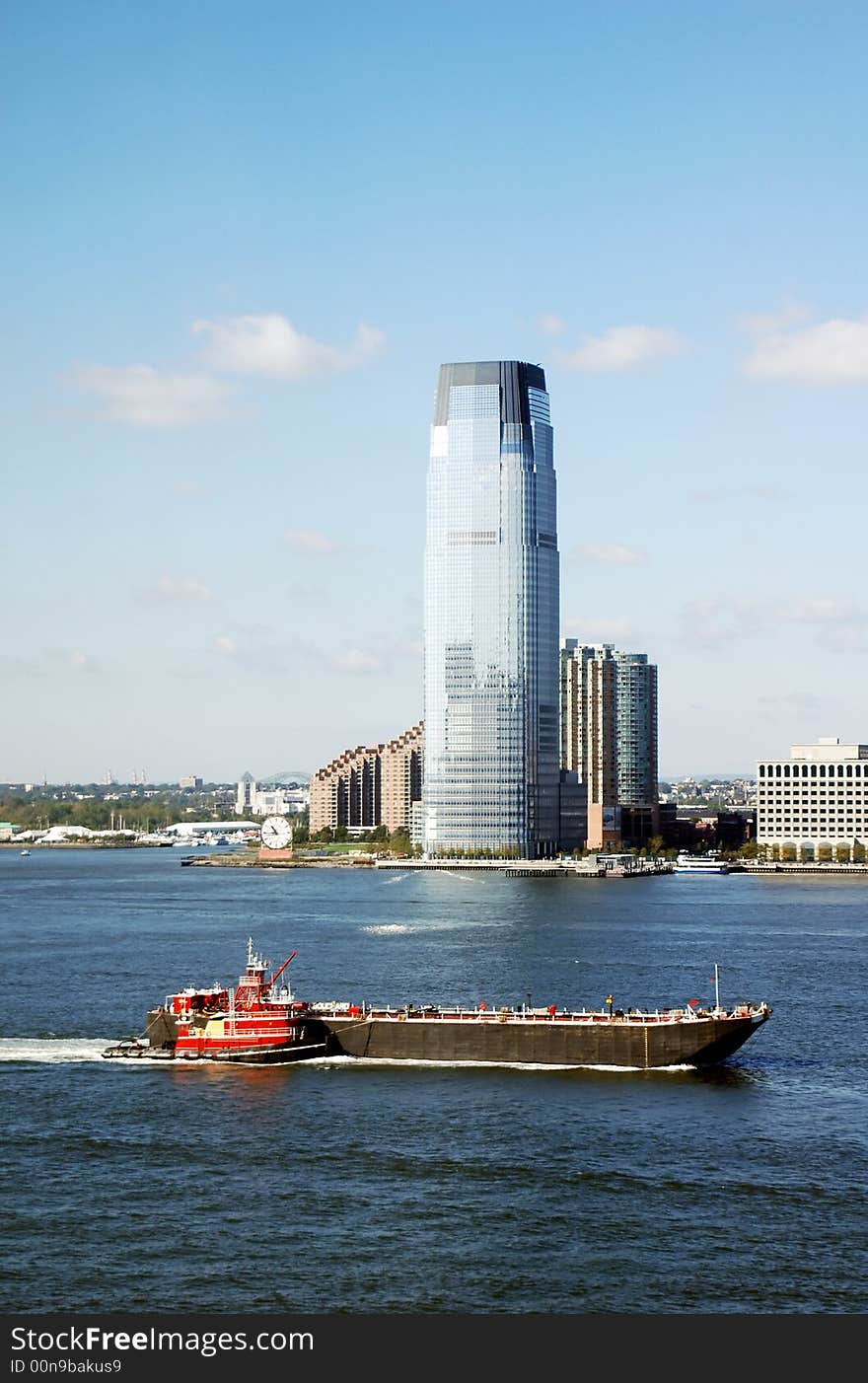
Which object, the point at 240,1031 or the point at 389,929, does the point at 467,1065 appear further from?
the point at 389,929

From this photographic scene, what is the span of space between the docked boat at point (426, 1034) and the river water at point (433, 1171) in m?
1.09

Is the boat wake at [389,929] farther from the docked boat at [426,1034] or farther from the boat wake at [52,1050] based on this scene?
the docked boat at [426,1034]

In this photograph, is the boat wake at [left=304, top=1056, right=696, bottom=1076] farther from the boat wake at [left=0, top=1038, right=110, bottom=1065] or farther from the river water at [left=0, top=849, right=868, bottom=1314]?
the boat wake at [left=0, top=1038, right=110, bottom=1065]

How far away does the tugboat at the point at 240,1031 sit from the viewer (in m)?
63.9

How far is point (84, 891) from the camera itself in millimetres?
177875

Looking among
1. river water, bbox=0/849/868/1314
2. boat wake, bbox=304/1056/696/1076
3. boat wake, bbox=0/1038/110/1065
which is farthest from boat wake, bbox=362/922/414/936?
boat wake, bbox=304/1056/696/1076

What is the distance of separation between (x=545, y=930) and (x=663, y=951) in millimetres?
22323

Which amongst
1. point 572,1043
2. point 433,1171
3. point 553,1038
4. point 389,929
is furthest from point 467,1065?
point 389,929

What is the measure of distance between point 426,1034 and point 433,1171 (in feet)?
53.8

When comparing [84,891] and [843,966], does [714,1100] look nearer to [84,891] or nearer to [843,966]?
[843,966]

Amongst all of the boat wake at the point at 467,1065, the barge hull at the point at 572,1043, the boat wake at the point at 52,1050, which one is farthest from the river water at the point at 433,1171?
the barge hull at the point at 572,1043

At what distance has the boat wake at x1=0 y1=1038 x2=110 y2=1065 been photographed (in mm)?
64188

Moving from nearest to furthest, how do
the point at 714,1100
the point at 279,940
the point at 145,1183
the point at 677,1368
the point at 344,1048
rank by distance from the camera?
the point at 677,1368
the point at 145,1183
the point at 714,1100
the point at 344,1048
the point at 279,940

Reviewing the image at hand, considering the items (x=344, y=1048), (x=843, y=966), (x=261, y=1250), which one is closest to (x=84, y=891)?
(x=843, y=966)
